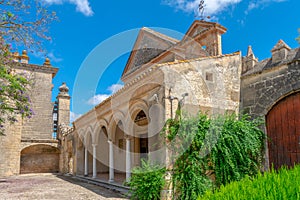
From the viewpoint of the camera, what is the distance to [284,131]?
25.0 ft

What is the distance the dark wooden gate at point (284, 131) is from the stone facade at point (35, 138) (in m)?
15.9

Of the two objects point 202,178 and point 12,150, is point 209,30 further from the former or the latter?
point 12,150

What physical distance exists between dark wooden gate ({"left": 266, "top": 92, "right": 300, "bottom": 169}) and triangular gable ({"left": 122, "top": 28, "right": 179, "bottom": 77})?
7.26 m

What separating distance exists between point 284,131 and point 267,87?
1.45 m

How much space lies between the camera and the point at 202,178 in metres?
6.91

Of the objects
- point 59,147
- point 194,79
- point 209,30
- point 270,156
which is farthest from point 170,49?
point 59,147

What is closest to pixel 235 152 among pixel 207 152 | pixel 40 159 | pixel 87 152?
pixel 207 152

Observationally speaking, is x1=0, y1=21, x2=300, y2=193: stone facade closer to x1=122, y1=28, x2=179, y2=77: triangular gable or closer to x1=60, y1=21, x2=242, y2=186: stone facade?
x1=60, y1=21, x2=242, y2=186: stone facade

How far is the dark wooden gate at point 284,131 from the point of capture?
733 cm

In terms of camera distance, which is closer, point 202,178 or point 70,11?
point 202,178

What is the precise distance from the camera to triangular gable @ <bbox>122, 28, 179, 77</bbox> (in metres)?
14.7

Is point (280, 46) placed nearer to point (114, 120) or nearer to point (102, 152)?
point (114, 120)

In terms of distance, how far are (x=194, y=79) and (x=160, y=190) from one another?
3.39 metres

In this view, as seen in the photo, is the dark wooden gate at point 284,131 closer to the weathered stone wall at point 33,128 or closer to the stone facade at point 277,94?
the stone facade at point 277,94
